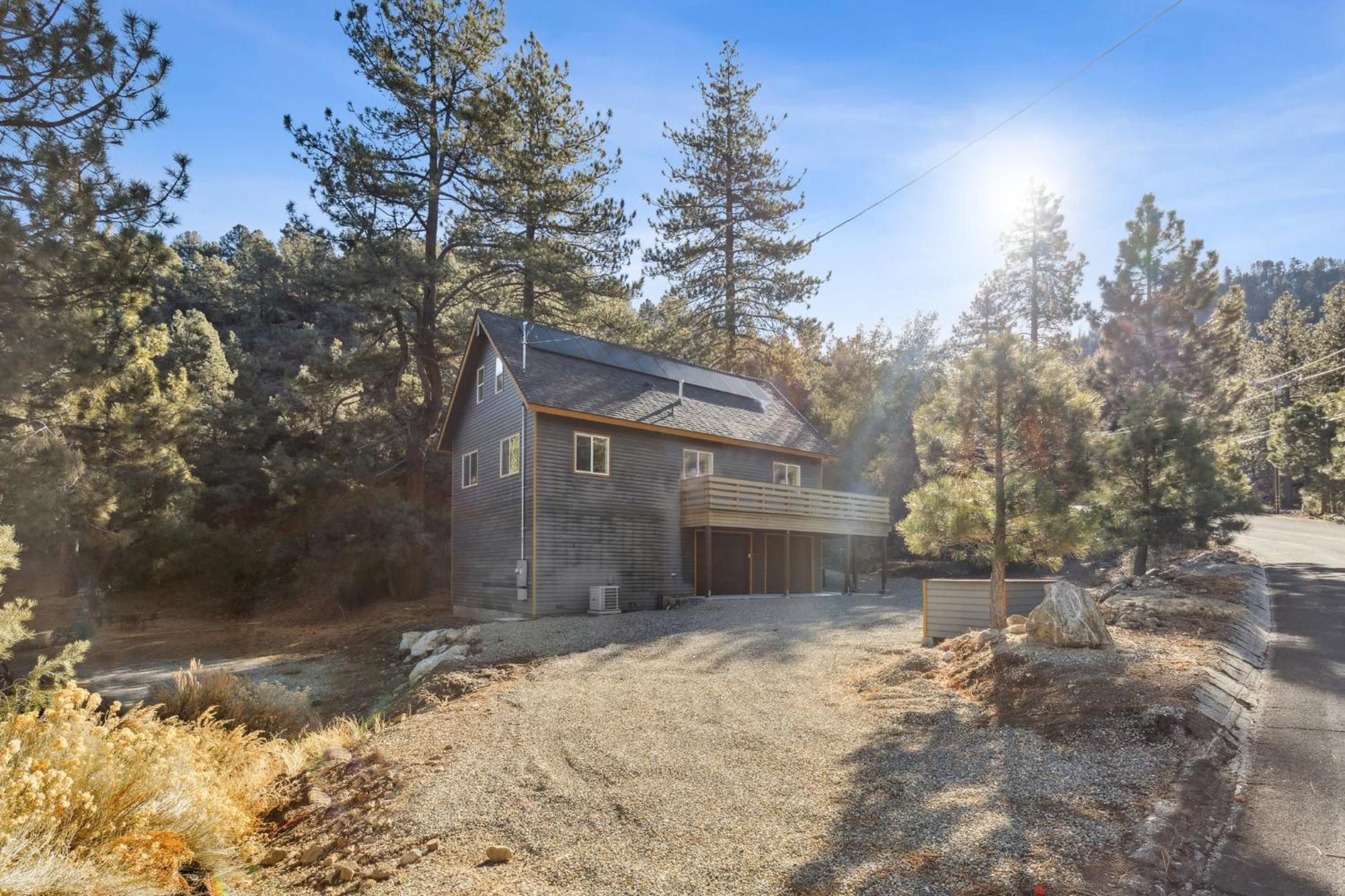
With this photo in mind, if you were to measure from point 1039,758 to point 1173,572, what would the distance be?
12103 millimetres

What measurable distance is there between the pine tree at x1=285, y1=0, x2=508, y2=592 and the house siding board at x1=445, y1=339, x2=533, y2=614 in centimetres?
358

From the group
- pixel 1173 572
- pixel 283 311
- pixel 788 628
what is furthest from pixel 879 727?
pixel 283 311

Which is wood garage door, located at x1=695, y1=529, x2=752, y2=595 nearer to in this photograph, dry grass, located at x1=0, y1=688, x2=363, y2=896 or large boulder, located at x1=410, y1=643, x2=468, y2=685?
large boulder, located at x1=410, y1=643, x2=468, y2=685

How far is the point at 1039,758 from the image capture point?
17.4ft

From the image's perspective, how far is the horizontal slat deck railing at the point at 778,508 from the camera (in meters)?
19.0

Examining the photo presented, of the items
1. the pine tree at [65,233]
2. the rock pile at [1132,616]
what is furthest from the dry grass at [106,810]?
the rock pile at [1132,616]

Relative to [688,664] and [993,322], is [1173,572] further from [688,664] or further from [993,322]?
[993,322]

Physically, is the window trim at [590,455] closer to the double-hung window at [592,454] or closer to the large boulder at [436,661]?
the double-hung window at [592,454]

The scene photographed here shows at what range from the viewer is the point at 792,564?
23.0 m

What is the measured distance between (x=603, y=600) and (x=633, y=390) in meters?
5.95

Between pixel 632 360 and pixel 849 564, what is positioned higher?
→ pixel 632 360

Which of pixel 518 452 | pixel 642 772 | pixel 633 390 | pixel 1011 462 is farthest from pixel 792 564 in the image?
pixel 642 772

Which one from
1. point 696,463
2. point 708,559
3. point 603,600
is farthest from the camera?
point 696,463

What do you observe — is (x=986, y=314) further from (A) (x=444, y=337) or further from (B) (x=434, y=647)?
(B) (x=434, y=647)
